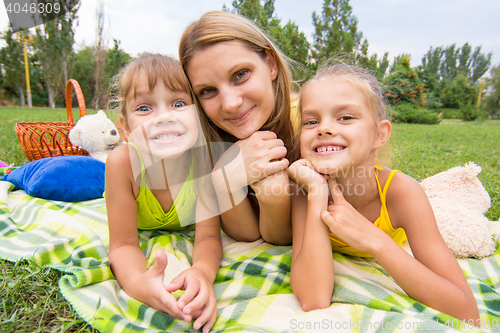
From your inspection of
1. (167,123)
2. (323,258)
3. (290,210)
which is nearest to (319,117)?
(290,210)

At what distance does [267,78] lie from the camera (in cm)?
154

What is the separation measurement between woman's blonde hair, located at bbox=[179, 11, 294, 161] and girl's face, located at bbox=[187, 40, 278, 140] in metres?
0.04

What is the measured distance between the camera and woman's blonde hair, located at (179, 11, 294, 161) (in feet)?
4.73

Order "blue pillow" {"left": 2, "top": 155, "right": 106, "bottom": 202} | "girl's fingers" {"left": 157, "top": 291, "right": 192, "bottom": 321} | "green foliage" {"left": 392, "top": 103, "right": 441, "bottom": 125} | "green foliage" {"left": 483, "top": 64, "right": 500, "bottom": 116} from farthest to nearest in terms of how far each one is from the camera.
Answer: "green foliage" {"left": 483, "top": 64, "right": 500, "bottom": 116}, "green foliage" {"left": 392, "top": 103, "right": 441, "bottom": 125}, "blue pillow" {"left": 2, "top": 155, "right": 106, "bottom": 202}, "girl's fingers" {"left": 157, "top": 291, "right": 192, "bottom": 321}

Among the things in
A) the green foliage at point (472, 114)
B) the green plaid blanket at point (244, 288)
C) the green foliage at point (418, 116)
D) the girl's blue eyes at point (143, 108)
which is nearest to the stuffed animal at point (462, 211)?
the green plaid blanket at point (244, 288)

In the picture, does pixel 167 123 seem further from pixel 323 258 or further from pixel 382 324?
pixel 382 324

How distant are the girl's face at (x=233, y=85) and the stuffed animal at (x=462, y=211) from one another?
128cm

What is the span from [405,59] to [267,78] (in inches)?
564

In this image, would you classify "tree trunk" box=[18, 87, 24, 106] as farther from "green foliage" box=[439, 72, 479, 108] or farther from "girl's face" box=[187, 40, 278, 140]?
"green foliage" box=[439, 72, 479, 108]

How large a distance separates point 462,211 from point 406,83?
43.7 feet

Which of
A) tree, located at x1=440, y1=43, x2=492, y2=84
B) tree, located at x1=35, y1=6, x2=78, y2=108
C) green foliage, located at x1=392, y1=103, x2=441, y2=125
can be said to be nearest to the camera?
green foliage, located at x1=392, y1=103, x2=441, y2=125

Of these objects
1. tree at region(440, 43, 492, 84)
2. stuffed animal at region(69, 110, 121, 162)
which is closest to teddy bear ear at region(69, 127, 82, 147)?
stuffed animal at region(69, 110, 121, 162)

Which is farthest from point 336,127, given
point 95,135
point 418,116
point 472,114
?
point 472,114

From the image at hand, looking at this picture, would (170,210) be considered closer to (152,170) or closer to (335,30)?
(152,170)
